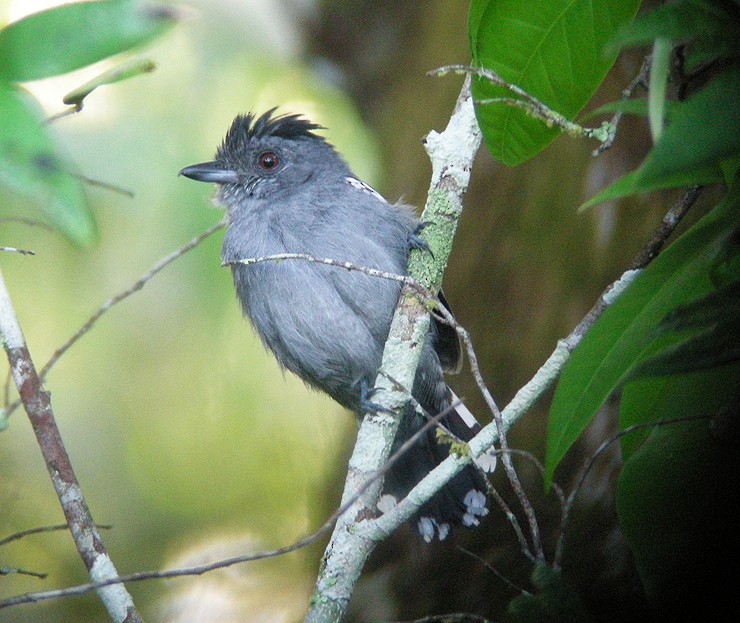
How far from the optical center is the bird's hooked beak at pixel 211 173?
282 cm

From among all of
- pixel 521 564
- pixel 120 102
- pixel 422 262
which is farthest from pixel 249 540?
pixel 120 102

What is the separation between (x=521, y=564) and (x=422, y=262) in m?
1.21

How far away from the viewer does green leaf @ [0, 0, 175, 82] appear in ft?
4.39

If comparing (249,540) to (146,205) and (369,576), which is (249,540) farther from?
(146,205)

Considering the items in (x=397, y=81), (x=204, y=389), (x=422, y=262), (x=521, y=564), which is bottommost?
(x=521, y=564)

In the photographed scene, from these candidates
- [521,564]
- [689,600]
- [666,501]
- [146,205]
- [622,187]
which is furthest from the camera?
[146,205]

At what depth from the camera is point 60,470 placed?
1713 millimetres

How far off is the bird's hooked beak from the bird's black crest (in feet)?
0.33

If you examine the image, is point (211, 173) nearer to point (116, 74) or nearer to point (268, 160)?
point (268, 160)

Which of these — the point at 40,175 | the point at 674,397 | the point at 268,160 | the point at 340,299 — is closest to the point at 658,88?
the point at 674,397

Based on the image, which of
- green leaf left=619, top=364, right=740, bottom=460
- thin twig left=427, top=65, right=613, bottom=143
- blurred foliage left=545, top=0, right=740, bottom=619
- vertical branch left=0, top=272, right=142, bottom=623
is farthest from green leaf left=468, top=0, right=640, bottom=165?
vertical branch left=0, top=272, right=142, bottom=623

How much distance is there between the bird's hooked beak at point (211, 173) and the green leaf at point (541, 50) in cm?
137

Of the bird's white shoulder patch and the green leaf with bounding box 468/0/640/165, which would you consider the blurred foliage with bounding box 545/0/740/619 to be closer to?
the green leaf with bounding box 468/0/640/165

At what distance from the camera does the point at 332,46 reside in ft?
13.0
